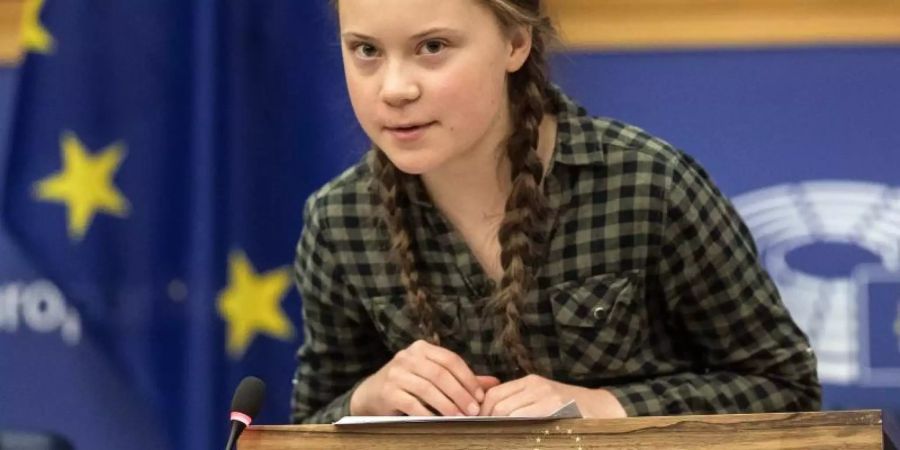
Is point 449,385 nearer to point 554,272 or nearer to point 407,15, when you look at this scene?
point 554,272

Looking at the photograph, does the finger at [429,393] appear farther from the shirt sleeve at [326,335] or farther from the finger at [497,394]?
the shirt sleeve at [326,335]

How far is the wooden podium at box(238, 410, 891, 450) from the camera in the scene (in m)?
0.92

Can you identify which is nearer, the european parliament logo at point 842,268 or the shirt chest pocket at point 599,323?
the shirt chest pocket at point 599,323

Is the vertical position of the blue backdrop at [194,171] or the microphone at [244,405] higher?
the blue backdrop at [194,171]

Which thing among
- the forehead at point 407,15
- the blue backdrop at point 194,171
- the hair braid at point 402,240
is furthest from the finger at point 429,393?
the blue backdrop at point 194,171

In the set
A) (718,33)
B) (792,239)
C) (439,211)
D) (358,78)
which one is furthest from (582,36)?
(358,78)

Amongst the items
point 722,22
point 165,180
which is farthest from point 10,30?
point 722,22

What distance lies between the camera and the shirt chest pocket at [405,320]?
1.33 m

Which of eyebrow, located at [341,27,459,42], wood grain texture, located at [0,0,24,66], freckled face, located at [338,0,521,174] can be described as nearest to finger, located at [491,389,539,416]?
freckled face, located at [338,0,521,174]

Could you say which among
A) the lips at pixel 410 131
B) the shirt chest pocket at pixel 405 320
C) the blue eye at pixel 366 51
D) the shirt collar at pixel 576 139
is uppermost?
the blue eye at pixel 366 51

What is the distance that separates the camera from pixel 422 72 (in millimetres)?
1125

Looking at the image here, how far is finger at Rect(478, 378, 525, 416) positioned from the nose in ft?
0.94

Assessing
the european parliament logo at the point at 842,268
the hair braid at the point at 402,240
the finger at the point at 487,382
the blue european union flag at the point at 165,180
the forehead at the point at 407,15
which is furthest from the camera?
the blue european union flag at the point at 165,180

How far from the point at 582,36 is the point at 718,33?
18 centimetres
